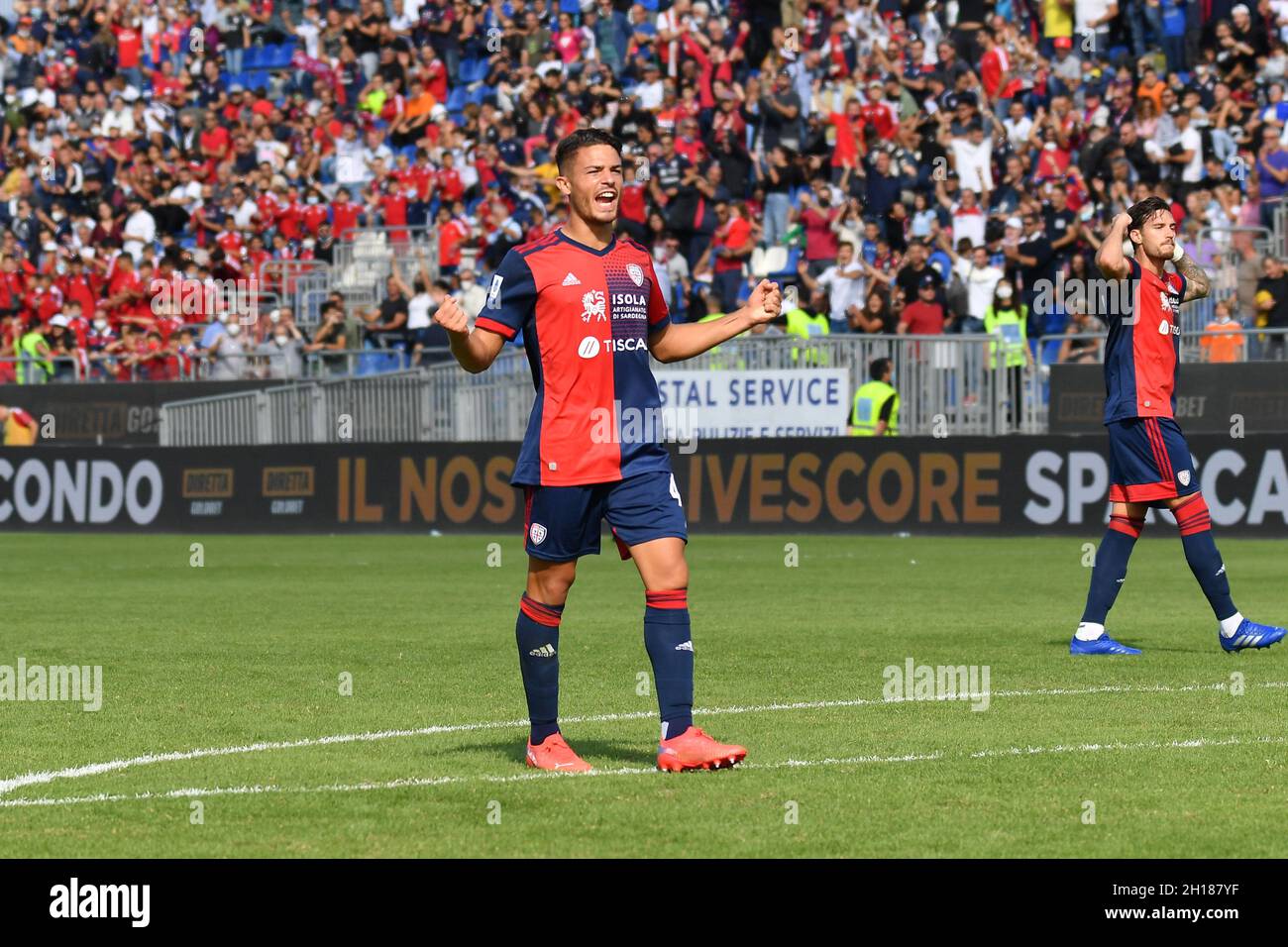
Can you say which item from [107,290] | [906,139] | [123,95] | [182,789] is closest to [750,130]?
[906,139]

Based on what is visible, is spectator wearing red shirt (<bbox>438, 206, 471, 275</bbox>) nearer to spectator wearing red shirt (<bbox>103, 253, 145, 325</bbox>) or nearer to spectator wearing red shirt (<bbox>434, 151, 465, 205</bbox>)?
spectator wearing red shirt (<bbox>434, 151, 465, 205</bbox>)

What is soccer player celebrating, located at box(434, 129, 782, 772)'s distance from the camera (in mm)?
8375

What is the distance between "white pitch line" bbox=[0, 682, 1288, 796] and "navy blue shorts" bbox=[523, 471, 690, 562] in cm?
150

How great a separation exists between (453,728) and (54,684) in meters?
3.02

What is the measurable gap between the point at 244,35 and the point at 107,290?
7481 millimetres

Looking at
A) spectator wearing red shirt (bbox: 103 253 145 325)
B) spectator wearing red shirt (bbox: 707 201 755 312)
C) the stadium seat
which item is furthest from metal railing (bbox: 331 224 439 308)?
the stadium seat

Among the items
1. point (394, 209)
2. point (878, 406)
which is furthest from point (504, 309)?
point (394, 209)

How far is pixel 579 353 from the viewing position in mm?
8469

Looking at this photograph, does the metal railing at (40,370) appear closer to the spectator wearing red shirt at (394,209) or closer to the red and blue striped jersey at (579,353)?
the spectator wearing red shirt at (394,209)

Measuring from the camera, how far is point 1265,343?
79.4 feet

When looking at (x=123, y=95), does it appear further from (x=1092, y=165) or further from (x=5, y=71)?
(x=1092, y=165)

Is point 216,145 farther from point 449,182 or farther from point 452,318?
point 452,318

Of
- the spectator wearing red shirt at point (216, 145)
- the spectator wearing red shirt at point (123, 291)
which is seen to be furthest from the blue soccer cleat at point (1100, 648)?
the spectator wearing red shirt at point (216, 145)

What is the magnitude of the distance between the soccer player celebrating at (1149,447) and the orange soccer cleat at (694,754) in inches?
187
